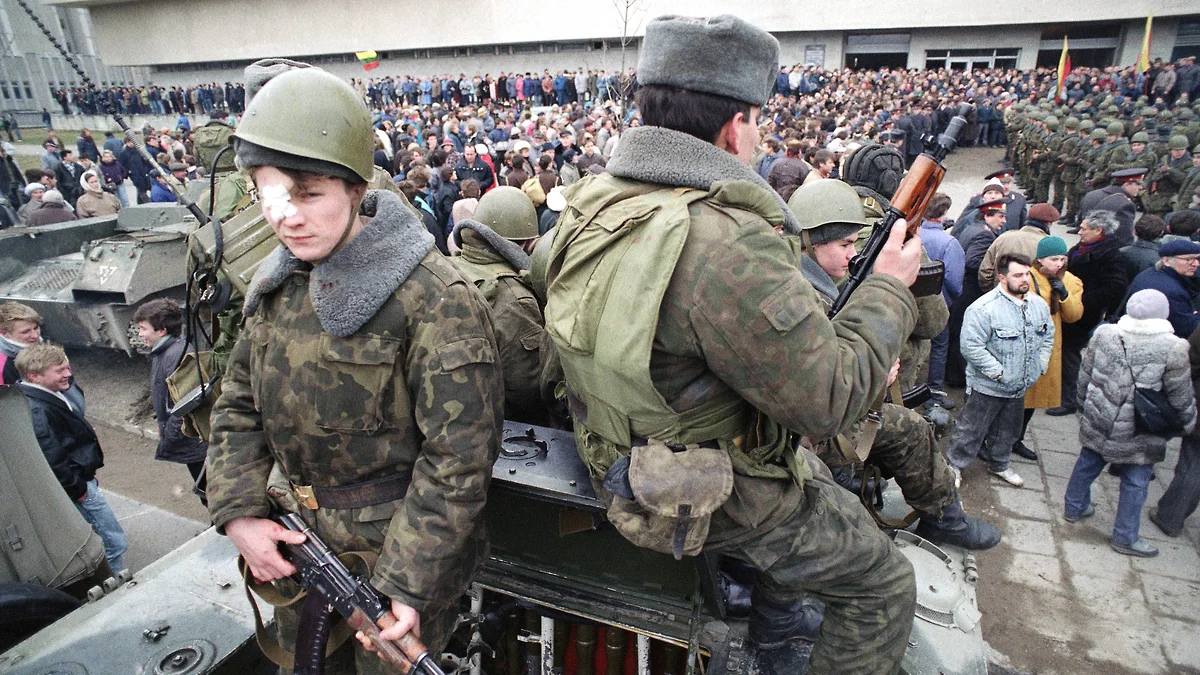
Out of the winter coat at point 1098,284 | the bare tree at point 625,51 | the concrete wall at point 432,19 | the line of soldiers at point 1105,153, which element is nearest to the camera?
the winter coat at point 1098,284

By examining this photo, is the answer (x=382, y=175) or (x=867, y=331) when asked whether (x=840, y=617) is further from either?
(x=382, y=175)

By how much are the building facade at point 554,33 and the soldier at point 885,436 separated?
25.9 meters

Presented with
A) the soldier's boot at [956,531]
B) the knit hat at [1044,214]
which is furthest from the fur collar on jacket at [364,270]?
the knit hat at [1044,214]

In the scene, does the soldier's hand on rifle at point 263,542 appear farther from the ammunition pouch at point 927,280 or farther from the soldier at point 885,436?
the ammunition pouch at point 927,280

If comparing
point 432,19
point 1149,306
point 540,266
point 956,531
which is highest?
point 432,19

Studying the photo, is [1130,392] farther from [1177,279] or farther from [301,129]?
[301,129]

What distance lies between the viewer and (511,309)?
10.7 feet

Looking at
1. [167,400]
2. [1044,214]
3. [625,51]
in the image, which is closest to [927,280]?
[167,400]

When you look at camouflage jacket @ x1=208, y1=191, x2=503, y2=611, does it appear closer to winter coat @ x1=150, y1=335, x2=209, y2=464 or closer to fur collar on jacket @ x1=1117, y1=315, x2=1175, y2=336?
winter coat @ x1=150, y1=335, x2=209, y2=464

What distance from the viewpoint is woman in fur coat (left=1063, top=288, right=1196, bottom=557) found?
4.62 meters

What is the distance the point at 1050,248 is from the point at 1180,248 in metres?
0.95

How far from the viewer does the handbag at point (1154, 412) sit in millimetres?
4641

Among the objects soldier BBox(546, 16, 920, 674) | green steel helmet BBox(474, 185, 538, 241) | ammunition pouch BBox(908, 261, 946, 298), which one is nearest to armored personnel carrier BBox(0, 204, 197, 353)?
green steel helmet BBox(474, 185, 538, 241)

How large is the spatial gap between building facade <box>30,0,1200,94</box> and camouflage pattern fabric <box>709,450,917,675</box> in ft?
89.8
